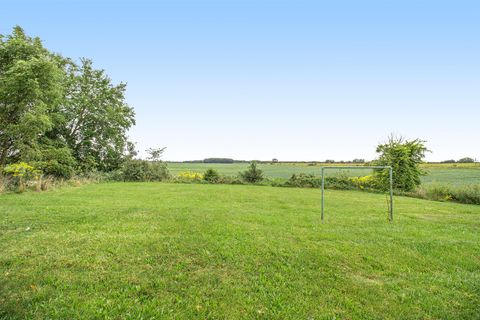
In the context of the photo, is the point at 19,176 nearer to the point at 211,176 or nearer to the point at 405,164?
the point at 211,176

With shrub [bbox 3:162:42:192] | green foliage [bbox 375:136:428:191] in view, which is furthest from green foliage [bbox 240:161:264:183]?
shrub [bbox 3:162:42:192]

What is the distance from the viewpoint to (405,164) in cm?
1720

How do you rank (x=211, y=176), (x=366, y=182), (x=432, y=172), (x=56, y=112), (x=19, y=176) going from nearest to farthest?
(x=19, y=176)
(x=366, y=182)
(x=56, y=112)
(x=211, y=176)
(x=432, y=172)

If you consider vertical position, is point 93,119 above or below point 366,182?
above

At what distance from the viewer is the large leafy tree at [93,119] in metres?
22.9

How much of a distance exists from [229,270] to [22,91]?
61.5 feet

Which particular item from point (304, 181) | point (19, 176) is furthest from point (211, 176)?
point (19, 176)

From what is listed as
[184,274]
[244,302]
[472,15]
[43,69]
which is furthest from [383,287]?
[43,69]

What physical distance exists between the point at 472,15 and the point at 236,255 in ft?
49.9

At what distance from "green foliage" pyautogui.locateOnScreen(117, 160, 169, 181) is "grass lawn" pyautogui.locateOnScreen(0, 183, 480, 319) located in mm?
17469

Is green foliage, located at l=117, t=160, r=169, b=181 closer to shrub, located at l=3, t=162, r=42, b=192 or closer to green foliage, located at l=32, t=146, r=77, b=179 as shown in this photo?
green foliage, located at l=32, t=146, r=77, b=179

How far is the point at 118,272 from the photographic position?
3.45 m

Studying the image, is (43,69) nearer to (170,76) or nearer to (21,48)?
(21,48)

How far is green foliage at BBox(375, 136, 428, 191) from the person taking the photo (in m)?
17.0
